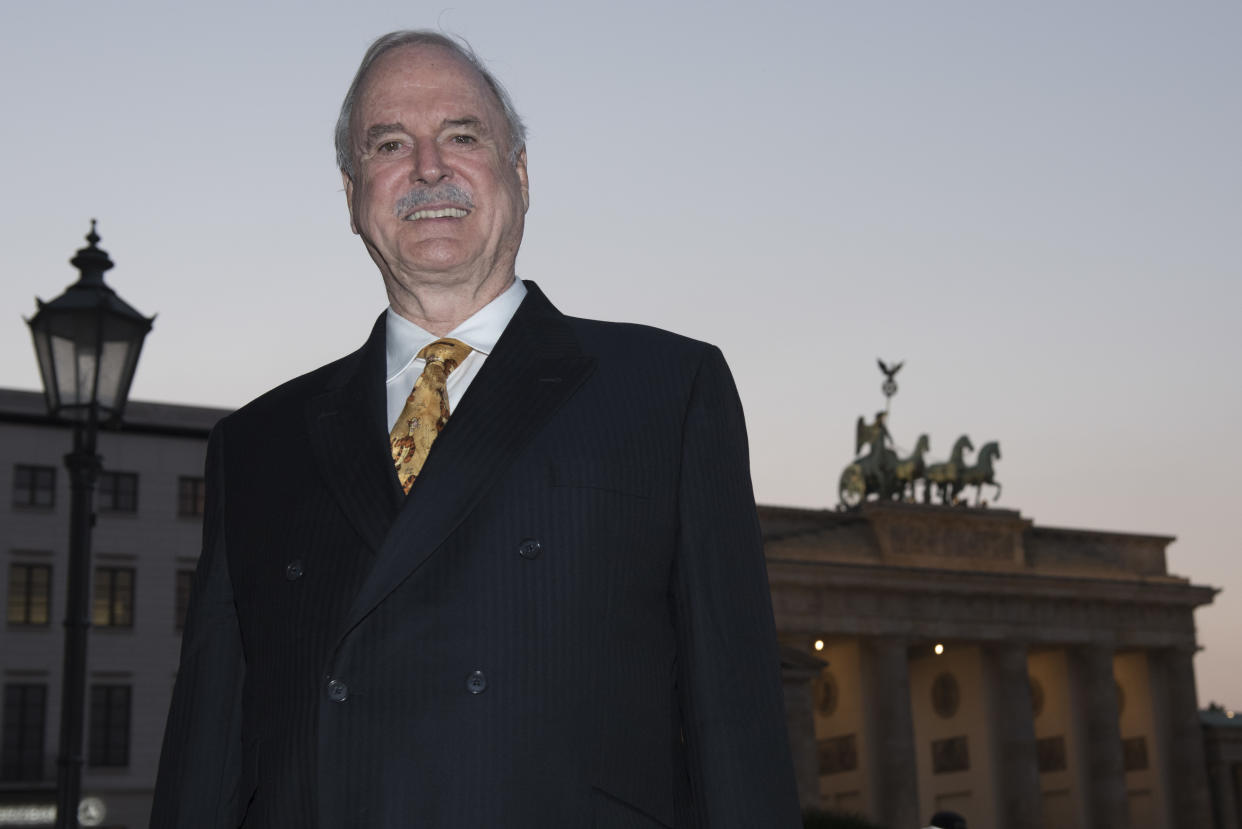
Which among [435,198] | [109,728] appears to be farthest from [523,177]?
[109,728]

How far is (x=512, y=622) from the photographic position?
2.80 meters

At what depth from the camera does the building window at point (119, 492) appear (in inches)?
1893

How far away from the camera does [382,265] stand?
326 cm

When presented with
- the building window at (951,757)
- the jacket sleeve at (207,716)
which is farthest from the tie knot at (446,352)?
the building window at (951,757)

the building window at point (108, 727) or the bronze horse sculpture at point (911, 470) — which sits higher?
the bronze horse sculpture at point (911, 470)

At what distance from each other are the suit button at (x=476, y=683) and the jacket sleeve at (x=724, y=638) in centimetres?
38

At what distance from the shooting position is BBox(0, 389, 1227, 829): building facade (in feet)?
152

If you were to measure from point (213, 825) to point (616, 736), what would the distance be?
2.73ft

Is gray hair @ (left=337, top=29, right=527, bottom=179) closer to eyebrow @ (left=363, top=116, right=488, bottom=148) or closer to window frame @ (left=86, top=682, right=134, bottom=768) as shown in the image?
eyebrow @ (left=363, top=116, right=488, bottom=148)

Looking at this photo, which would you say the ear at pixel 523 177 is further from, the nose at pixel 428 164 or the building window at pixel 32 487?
the building window at pixel 32 487

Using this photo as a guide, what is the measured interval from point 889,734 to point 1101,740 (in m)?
10.7

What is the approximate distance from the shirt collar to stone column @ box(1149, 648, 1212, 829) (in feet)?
223

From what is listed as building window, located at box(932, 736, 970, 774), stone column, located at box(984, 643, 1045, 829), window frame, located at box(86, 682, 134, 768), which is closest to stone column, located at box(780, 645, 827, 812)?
stone column, located at box(984, 643, 1045, 829)

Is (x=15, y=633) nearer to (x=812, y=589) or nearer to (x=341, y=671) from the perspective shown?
(x=812, y=589)
